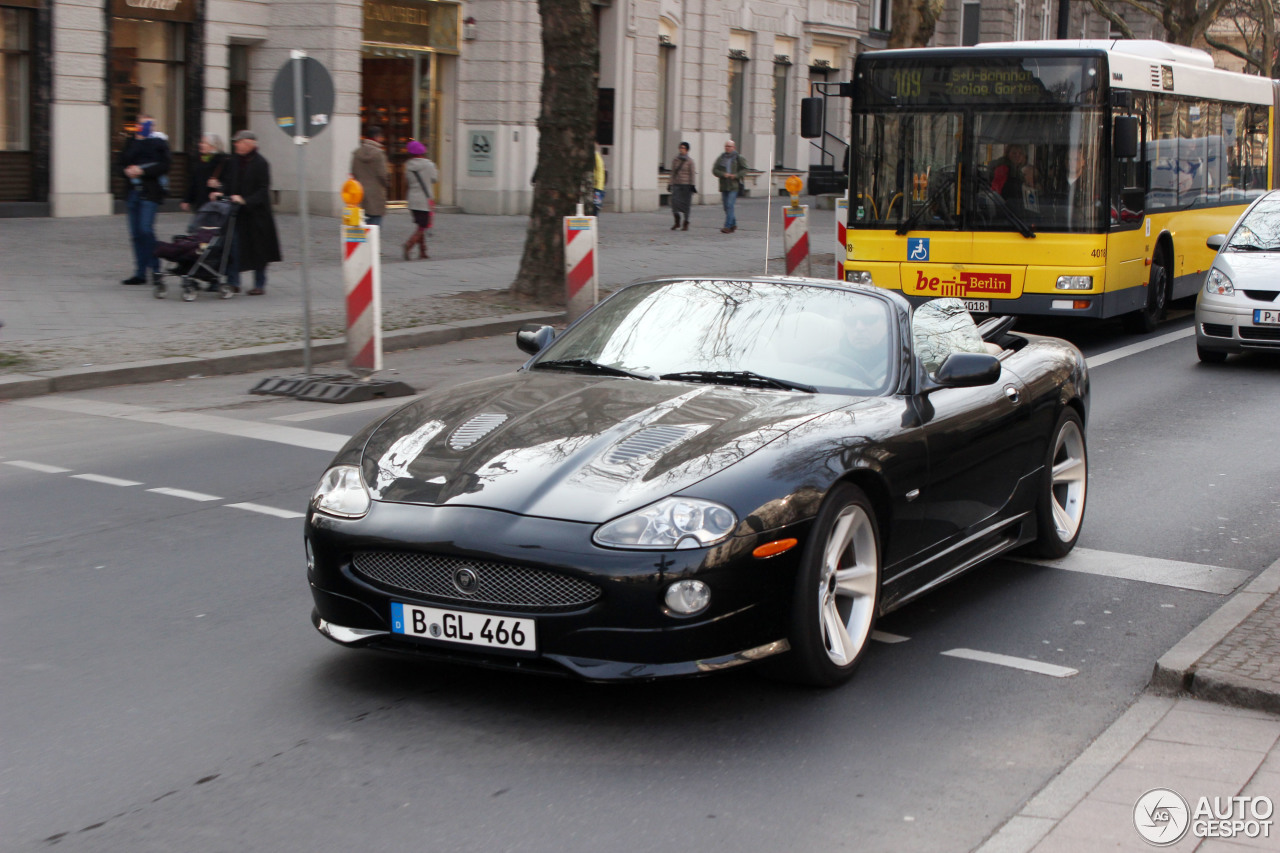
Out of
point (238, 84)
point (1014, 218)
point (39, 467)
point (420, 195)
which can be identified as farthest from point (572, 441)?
point (238, 84)

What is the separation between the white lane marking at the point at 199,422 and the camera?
970 cm

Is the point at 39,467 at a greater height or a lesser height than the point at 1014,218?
lesser

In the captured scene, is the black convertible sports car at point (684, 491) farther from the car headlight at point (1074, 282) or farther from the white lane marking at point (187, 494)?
the car headlight at point (1074, 282)

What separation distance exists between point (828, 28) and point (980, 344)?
1561 inches

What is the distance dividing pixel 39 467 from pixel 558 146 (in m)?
10.0

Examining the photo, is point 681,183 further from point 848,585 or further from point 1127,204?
point 848,585

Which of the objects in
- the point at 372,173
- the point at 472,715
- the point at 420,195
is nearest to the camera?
the point at 472,715

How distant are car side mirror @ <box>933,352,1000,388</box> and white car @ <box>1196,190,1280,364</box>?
9587 mm

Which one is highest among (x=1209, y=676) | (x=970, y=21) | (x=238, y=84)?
(x=970, y=21)

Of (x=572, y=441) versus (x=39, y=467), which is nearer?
(x=572, y=441)

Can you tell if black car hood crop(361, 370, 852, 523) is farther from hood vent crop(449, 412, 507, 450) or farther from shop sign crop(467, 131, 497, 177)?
shop sign crop(467, 131, 497, 177)

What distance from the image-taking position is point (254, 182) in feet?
54.4

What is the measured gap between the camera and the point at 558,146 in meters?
17.8

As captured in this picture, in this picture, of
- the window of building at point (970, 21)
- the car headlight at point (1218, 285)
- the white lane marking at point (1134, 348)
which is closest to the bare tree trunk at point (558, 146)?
the white lane marking at point (1134, 348)
